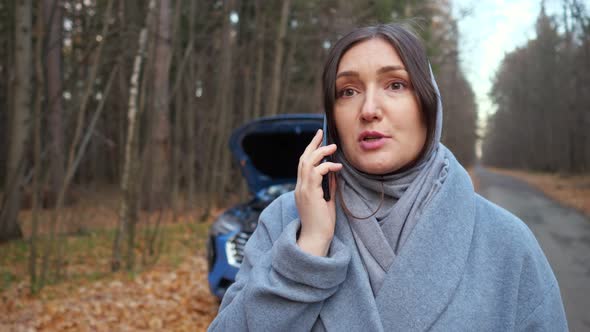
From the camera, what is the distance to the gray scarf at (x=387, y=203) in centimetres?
130

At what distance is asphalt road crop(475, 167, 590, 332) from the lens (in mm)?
4832

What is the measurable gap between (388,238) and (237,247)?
3.44 meters

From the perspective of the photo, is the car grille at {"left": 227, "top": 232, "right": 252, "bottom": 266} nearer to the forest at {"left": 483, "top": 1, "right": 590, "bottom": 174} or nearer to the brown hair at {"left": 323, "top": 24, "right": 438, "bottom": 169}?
the brown hair at {"left": 323, "top": 24, "right": 438, "bottom": 169}

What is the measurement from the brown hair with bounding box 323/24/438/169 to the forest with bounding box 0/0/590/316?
0.30 metres

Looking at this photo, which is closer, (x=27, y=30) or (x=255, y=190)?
(x=255, y=190)

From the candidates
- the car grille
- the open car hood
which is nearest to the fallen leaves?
the car grille

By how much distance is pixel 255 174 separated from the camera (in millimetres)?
5668

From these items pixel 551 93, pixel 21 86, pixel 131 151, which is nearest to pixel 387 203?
pixel 131 151

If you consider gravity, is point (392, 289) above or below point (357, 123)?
below

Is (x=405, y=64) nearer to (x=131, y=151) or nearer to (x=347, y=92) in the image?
(x=347, y=92)

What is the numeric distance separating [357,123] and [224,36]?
38.7ft

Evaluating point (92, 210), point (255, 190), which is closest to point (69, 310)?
point (255, 190)

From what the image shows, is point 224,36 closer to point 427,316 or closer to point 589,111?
point 427,316

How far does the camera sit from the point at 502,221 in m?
1.34
